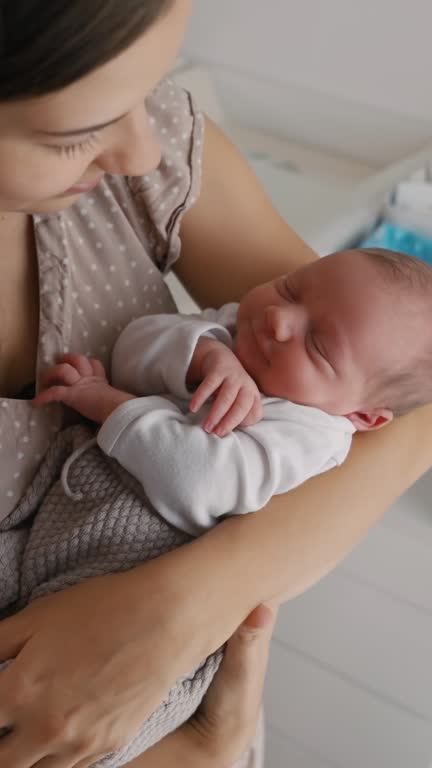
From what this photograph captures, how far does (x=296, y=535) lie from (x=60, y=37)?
22.0 inches

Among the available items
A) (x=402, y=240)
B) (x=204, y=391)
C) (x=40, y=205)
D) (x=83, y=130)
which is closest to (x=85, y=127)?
(x=83, y=130)

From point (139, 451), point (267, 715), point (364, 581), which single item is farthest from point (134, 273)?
point (267, 715)

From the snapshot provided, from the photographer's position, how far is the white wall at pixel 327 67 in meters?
1.98

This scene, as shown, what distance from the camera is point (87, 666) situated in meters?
0.74

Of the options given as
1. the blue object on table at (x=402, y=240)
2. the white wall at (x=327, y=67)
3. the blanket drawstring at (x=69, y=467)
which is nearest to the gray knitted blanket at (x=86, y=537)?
the blanket drawstring at (x=69, y=467)

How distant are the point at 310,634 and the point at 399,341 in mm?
645

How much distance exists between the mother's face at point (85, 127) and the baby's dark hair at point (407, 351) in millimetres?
384

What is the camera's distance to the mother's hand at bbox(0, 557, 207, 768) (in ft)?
2.38

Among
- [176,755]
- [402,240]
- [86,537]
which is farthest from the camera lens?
[402,240]

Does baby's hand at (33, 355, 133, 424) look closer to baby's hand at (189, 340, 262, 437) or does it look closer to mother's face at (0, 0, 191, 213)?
baby's hand at (189, 340, 262, 437)

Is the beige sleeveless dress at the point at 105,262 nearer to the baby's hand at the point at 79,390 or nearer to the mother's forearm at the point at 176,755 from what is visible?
the baby's hand at the point at 79,390

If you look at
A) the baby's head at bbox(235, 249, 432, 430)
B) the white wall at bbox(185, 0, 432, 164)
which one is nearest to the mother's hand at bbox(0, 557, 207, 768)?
the baby's head at bbox(235, 249, 432, 430)

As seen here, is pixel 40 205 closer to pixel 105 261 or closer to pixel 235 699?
pixel 105 261

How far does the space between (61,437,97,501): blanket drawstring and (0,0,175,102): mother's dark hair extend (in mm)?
404
